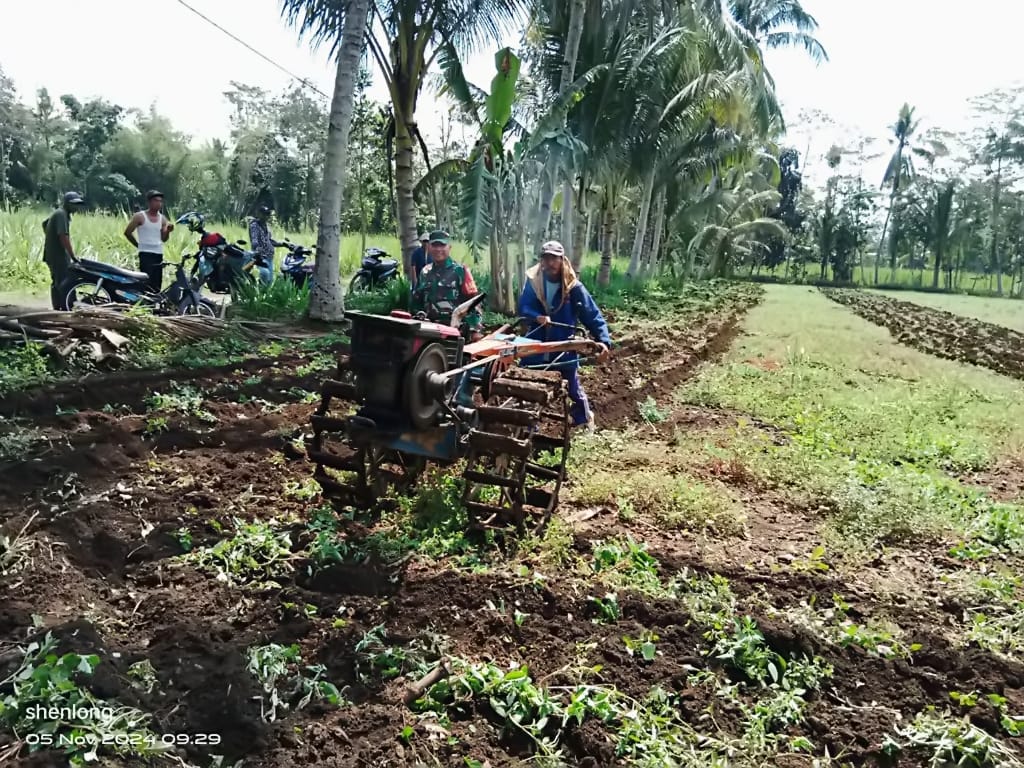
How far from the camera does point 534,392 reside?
14.4ft

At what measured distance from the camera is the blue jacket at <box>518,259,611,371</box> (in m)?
5.61

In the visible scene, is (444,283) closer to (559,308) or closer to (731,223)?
(559,308)

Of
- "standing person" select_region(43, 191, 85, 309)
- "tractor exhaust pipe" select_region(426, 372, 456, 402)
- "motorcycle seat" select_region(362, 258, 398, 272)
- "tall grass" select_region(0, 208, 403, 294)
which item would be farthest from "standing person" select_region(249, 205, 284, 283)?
"tractor exhaust pipe" select_region(426, 372, 456, 402)

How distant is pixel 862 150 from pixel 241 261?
65.1m

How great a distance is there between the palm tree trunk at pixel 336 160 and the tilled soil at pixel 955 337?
10.7 meters

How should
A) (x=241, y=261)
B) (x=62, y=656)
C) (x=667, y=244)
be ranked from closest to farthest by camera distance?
1. (x=62, y=656)
2. (x=241, y=261)
3. (x=667, y=244)

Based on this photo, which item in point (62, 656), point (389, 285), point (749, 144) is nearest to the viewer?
point (62, 656)

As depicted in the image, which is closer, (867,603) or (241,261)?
(867,603)

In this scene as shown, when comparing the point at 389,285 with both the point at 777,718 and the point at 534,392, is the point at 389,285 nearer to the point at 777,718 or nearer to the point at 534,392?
the point at 534,392

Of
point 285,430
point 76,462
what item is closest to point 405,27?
point 285,430

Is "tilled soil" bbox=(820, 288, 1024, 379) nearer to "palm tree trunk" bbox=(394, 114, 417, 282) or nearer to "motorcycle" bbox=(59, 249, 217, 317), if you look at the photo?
"palm tree trunk" bbox=(394, 114, 417, 282)

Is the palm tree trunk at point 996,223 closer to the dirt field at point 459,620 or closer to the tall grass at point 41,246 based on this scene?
the tall grass at point 41,246
